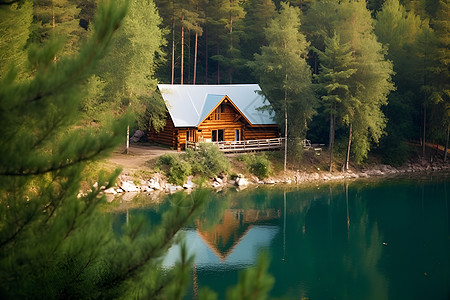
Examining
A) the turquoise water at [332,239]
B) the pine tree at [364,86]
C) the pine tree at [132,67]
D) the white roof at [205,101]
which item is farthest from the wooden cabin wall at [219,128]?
the turquoise water at [332,239]

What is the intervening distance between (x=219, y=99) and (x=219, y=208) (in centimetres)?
1034

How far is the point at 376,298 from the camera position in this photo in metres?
14.5

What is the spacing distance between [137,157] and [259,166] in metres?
6.53

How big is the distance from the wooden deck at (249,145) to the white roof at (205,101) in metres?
1.20

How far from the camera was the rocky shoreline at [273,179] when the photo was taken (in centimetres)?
2622

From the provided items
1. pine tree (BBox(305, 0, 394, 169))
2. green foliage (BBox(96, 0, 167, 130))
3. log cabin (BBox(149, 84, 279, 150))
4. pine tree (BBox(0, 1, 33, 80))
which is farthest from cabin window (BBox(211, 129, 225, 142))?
pine tree (BBox(0, 1, 33, 80))

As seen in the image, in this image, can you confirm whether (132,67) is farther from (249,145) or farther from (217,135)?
(249,145)

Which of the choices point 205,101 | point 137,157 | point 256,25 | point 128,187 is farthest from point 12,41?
point 256,25

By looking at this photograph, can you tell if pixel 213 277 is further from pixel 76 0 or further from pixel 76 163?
pixel 76 0

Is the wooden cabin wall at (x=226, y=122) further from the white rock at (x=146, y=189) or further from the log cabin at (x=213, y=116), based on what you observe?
the white rock at (x=146, y=189)

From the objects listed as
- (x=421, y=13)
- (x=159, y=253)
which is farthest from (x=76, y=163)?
(x=421, y=13)

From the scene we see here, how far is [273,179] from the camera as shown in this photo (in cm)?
3019

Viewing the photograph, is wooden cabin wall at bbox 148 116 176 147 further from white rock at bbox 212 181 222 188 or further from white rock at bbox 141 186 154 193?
white rock at bbox 141 186 154 193

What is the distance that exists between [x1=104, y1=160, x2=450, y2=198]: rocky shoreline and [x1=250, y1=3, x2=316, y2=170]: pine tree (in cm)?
199
